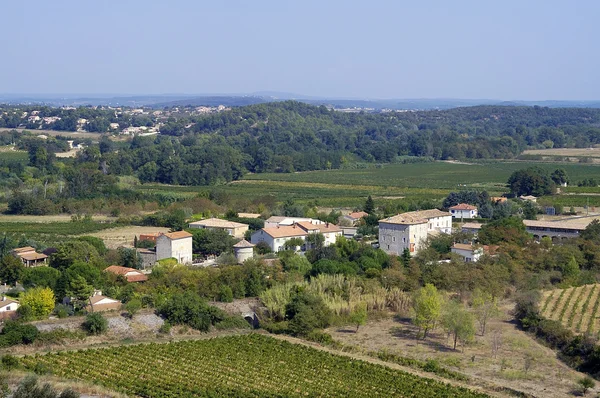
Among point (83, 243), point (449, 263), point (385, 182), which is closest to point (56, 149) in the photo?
point (385, 182)

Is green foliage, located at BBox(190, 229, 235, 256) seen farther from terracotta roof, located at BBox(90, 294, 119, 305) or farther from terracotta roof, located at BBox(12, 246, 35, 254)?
terracotta roof, located at BBox(90, 294, 119, 305)

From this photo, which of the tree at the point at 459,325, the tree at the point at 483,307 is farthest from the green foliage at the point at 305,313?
the tree at the point at 483,307

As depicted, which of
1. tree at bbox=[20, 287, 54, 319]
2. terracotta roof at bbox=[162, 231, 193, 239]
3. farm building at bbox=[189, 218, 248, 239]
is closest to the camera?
tree at bbox=[20, 287, 54, 319]

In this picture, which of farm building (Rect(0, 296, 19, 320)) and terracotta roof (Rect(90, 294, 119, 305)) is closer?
farm building (Rect(0, 296, 19, 320))

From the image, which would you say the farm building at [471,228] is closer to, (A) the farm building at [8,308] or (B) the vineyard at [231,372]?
(B) the vineyard at [231,372]

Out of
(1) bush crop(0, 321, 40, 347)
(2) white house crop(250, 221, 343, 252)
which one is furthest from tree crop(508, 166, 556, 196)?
(1) bush crop(0, 321, 40, 347)

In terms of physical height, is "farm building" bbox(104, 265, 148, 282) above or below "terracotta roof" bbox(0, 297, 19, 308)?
below
